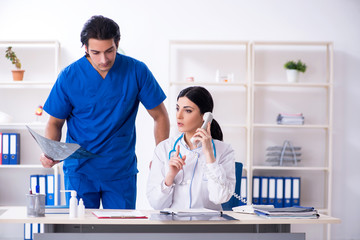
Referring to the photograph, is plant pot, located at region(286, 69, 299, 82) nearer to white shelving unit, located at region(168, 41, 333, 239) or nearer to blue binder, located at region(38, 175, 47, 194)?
white shelving unit, located at region(168, 41, 333, 239)

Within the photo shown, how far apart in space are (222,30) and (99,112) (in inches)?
96.7

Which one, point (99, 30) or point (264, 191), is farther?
point (264, 191)

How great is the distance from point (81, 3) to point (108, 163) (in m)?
2.56

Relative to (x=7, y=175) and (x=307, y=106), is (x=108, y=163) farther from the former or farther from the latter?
(x=307, y=106)

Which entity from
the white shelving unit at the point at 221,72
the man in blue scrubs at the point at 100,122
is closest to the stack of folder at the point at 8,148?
the white shelving unit at the point at 221,72

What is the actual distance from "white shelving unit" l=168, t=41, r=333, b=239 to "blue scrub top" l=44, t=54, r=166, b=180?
208 centimetres

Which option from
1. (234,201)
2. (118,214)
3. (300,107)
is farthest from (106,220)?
(300,107)

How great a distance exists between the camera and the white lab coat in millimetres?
1944

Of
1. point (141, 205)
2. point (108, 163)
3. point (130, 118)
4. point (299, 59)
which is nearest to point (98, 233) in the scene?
point (108, 163)

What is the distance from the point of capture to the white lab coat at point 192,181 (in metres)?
1.94

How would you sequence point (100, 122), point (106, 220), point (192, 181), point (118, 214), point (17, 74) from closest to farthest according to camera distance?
point (106, 220) < point (118, 214) < point (192, 181) < point (100, 122) < point (17, 74)

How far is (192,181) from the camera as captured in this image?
6.69 ft

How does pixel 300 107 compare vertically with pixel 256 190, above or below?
above

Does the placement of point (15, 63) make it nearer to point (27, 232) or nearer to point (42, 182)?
point (42, 182)
